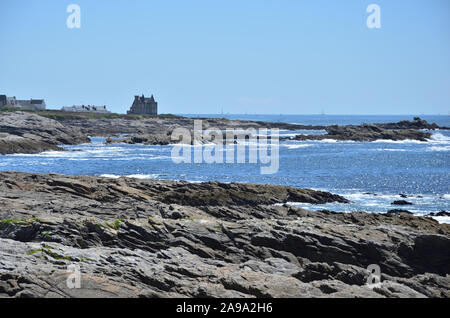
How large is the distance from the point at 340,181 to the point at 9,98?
16744cm

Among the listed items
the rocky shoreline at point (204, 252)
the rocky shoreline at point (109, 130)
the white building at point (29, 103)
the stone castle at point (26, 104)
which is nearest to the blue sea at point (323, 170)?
the rocky shoreline at point (109, 130)

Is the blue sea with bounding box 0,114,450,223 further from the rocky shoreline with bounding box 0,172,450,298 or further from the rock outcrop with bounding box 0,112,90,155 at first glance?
the rocky shoreline with bounding box 0,172,450,298

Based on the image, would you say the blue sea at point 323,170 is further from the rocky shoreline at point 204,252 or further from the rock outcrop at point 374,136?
the rock outcrop at point 374,136

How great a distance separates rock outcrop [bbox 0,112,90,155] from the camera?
91.1m

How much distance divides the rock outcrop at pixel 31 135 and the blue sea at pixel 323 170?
4.78 metres

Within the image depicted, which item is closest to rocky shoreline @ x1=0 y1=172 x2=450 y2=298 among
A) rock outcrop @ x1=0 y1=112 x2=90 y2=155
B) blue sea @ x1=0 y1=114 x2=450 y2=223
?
blue sea @ x1=0 y1=114 x2=450 y2=223

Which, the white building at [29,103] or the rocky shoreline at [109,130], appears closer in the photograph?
the rocky shoreline at [109,130]

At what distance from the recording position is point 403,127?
574ft

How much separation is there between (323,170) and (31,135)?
203 ft

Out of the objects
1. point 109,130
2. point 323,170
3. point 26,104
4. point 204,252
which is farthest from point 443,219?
point 26,104

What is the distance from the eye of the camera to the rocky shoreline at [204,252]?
17.4 meters

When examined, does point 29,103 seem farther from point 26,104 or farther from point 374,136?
point 374,136
